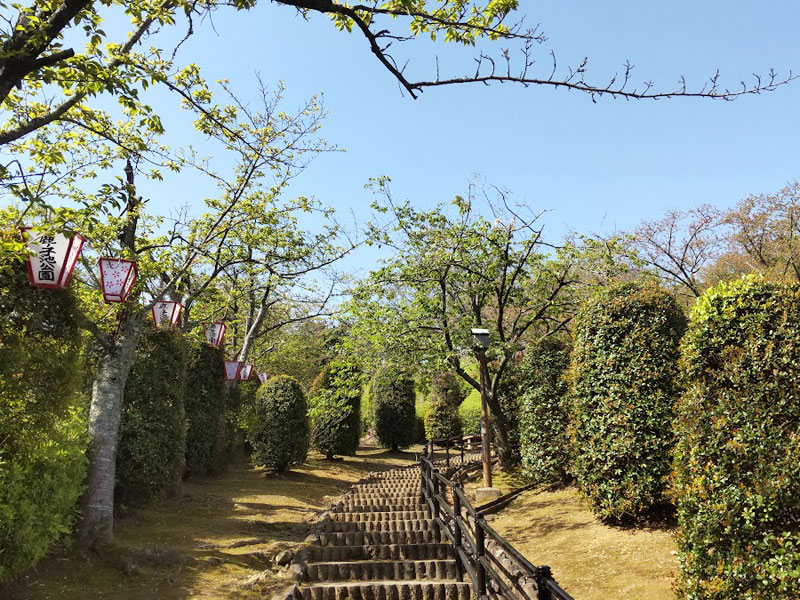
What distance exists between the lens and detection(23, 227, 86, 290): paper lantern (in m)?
5.55

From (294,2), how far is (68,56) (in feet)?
6.09

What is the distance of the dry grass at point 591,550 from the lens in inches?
225

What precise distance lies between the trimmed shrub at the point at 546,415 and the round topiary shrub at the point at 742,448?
5.00m

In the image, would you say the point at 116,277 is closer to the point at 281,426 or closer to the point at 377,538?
the point at 377,538

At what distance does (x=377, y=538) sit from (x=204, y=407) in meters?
7.12

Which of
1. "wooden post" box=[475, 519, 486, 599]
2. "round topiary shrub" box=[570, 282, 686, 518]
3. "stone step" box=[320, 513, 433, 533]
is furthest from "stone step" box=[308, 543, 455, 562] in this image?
"wooden post" box=[475, 519, 486, 599]

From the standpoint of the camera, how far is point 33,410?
520cm

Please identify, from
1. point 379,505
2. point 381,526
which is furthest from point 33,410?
point 379,505

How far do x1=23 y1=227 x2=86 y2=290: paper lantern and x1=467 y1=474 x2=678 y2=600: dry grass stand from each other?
669 cm

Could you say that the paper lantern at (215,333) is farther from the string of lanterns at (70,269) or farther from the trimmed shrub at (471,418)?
the trimmed shrub at (471,418)

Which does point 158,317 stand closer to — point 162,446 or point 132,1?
point 162,446

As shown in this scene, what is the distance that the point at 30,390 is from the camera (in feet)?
17.2

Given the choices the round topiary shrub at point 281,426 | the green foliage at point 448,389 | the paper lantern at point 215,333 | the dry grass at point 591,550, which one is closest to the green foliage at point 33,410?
the dry grass at point 591,550

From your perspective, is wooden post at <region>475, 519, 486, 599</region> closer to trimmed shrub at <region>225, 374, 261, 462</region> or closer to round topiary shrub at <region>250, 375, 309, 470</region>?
round topiary shrub at <region>250, 375, 309, 470</region>
